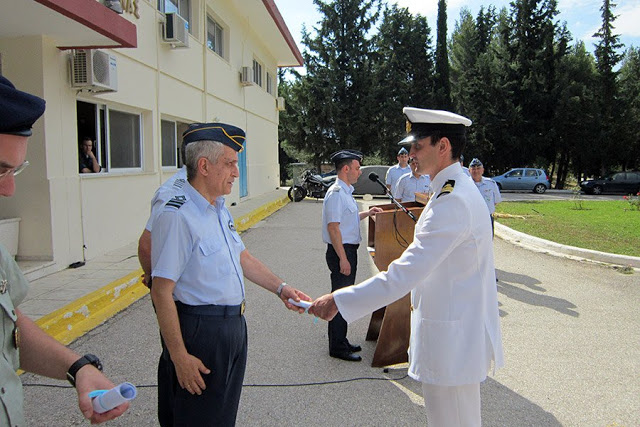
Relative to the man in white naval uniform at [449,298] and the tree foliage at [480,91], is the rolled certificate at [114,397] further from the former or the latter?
the tree foliage at [480,91]

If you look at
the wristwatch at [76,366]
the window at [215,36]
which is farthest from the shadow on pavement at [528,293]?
the window at [215,36]

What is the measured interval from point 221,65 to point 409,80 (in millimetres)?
25520

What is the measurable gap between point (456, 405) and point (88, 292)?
4.73 meters

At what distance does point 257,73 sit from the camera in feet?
65.7

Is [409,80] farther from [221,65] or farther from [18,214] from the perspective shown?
[18,214]

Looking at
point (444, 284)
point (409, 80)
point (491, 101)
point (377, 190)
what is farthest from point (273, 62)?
point (444, 284)

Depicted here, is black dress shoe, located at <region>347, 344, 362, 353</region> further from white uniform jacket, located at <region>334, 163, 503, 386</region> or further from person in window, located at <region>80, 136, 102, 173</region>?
person in window, located at <region>80, 136, 102, 173</region>

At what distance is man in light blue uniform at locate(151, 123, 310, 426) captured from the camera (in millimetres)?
2119

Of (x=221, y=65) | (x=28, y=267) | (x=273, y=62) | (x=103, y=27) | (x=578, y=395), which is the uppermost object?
(x=273, y=62)

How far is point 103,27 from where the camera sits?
19.2ft

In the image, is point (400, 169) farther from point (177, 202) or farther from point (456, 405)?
point (177, 202)

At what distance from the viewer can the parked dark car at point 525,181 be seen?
2967cm

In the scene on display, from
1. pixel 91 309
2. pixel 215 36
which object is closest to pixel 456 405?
pixel 91 309

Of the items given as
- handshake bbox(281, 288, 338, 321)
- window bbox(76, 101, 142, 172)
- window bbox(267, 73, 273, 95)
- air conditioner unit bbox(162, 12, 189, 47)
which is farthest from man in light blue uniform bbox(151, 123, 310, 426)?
window bbox(267, 73, 273, 95)
